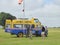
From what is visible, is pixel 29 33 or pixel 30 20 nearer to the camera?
pixel 29 33

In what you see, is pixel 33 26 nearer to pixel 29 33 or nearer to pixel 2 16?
pixel 29 33

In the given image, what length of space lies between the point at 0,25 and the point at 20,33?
252ft

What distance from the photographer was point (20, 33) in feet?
151

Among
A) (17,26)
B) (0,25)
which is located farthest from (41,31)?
(0,25)

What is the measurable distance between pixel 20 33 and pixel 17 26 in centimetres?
114

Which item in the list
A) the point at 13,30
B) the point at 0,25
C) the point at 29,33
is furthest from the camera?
the point at 0,25

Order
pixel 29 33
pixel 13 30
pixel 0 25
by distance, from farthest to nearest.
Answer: pixel 0 25
pixel 13 30
pixel 29 33

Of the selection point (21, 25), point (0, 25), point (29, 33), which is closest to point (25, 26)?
point (21, 25)

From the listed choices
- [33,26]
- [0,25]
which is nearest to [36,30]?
[33,26]

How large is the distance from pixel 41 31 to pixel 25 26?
110 inches

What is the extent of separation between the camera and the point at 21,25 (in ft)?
150

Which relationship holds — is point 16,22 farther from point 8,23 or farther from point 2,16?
point 2,16

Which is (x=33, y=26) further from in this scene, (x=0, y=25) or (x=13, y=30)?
(x=0, y=25)

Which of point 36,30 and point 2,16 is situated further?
point 2,16
